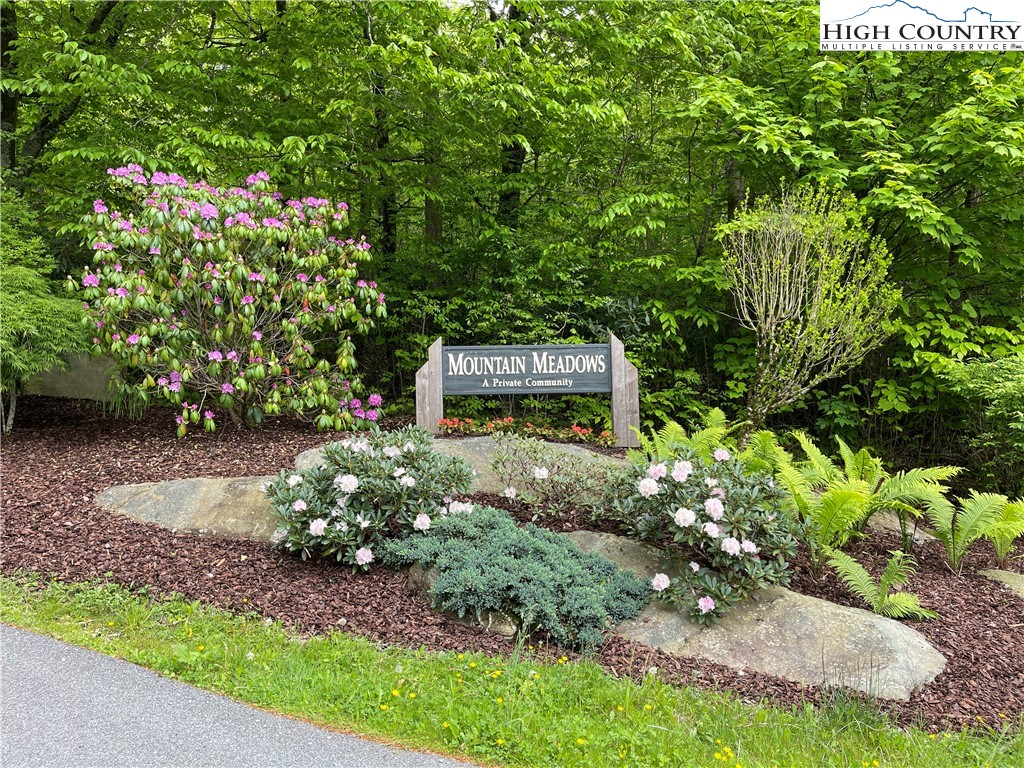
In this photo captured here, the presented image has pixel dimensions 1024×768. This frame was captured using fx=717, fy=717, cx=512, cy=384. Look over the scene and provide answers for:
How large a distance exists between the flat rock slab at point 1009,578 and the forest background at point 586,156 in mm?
1943

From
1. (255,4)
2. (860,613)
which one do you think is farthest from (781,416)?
(255,4)

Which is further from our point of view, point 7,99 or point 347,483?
point 7,99

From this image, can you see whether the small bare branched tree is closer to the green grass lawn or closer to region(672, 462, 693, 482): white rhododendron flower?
region(672, 462, 693, 482): white rhododendron flower

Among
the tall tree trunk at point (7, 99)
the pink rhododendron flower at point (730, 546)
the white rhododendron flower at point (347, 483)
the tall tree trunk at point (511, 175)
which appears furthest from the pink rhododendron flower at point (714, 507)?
the tall tree trunk at point (7, 99)

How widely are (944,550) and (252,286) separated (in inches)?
241

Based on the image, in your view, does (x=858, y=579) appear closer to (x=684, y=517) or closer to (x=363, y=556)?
(x=684, y=517)

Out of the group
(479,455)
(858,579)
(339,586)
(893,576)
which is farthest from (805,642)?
(479,455)

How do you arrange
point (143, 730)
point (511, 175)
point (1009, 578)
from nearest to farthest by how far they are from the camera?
point (143, 730), point (1009, 578), point (511, 175)

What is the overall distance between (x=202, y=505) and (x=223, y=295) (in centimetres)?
241

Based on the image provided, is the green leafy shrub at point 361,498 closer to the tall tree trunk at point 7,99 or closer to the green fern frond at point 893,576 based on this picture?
the green fern frond at point 893,576

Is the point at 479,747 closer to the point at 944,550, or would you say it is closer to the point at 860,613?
the point at 860,613

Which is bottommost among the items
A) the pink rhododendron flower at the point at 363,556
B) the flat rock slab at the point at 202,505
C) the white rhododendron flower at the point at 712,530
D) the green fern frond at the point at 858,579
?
the green fern frond at the point at 858,579

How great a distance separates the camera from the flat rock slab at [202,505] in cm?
485

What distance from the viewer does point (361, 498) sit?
174 inches
